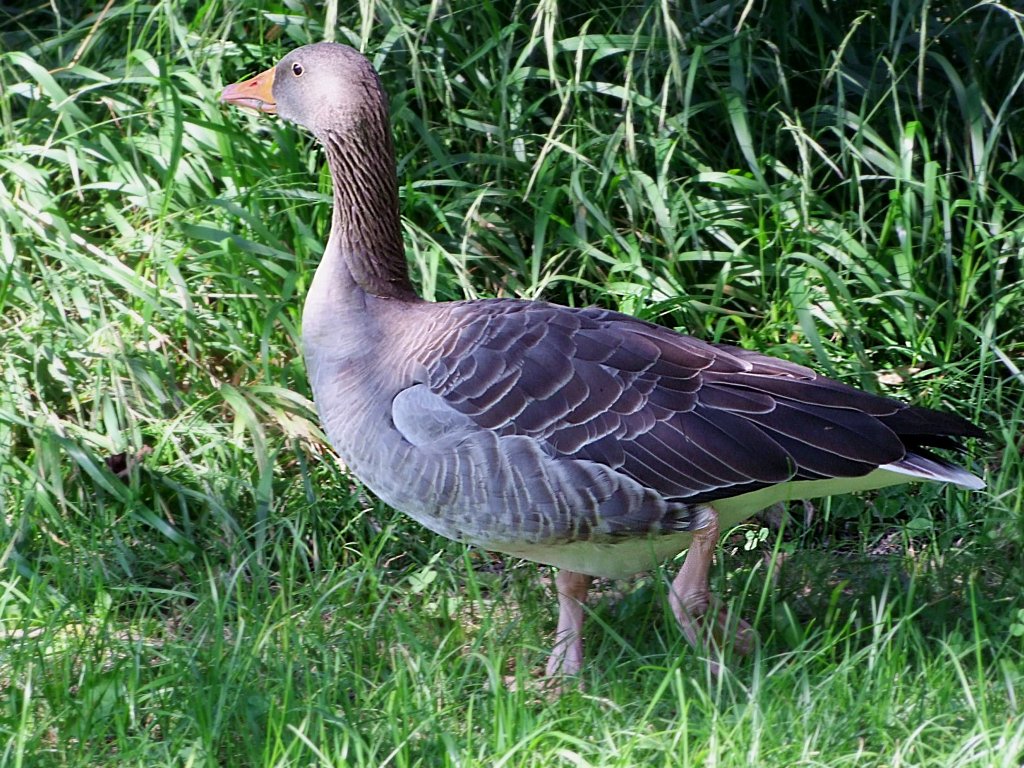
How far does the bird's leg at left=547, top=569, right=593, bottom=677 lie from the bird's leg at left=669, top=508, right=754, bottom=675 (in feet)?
0.92

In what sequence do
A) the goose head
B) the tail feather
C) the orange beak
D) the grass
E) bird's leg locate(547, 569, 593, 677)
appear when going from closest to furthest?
the grass → the tail feather → bird's leg locate(547, 569, 593, 677) → the goose head → the orange beak

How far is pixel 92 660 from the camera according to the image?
337 centimetres

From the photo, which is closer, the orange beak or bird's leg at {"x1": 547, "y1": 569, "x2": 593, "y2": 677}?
bird's leg at {"x1": 547, "y1": 569, "x2": 593, "y2": 677}

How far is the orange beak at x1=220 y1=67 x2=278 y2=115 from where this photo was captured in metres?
4.05

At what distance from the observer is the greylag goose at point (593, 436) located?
11.2 ft

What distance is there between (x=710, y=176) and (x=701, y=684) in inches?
82.8

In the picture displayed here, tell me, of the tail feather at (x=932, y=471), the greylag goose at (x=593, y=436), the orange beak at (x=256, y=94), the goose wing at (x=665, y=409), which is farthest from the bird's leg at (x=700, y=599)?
the orange beak at (x=256, y=94)

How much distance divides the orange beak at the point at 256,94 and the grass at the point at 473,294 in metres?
0.37

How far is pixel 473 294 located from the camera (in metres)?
4.65

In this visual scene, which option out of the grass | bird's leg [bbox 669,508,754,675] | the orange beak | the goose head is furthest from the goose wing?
the orange beak

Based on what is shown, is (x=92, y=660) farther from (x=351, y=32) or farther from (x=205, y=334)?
(x=351, y=32)

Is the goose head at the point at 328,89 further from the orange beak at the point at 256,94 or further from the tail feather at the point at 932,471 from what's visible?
the tail feather at the point at 932,471

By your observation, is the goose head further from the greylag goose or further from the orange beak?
the greylag goose

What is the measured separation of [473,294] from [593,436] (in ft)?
4.33
